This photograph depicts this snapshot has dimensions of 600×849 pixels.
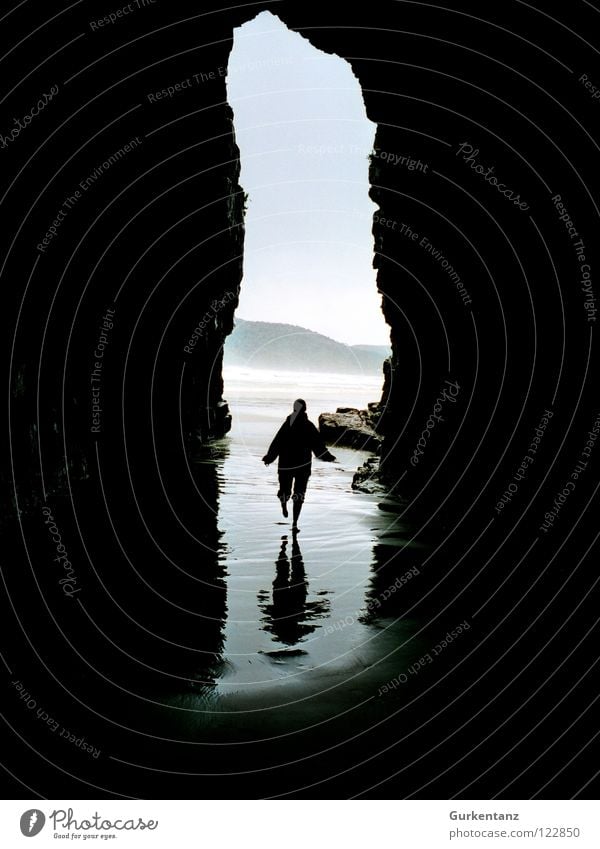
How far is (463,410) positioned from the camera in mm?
12109

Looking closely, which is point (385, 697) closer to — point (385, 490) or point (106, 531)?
point (106, 531)

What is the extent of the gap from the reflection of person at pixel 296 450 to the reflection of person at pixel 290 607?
244cm

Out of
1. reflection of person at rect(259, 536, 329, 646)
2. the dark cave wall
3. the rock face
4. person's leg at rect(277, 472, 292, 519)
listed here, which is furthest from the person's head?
the rock face

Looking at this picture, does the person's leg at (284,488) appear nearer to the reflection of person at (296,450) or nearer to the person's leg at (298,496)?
the reflection of person at (296,450)

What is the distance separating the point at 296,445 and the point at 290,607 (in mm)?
4442

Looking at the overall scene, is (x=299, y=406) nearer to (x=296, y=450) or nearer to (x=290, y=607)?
(x=296, y=450)

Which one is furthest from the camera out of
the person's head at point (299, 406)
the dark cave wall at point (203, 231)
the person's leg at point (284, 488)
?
the person's leg at point (284, 488)

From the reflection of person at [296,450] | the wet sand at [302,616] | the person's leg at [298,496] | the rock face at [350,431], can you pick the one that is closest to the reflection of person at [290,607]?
the wet sand at [302,616]

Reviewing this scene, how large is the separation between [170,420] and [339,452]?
835cm

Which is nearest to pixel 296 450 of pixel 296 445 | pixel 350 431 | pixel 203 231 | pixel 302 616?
pixel 296 445

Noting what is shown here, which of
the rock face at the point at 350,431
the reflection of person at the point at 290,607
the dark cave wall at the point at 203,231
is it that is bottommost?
the rock face at the point at 350,431

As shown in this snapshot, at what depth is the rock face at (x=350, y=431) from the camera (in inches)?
1069

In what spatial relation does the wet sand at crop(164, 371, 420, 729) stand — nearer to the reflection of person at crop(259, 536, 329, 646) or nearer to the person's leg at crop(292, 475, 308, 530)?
the reflection of person at crop(259, 536, 329, 646)

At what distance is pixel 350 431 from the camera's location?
28562 millimetres
